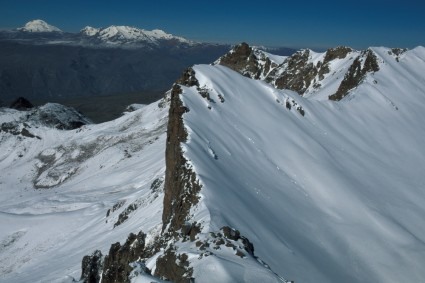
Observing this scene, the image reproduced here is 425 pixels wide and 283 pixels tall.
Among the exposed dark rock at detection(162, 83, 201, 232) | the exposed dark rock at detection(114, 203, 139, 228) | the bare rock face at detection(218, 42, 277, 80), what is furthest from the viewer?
the bare rock face at detection(218, 42, 277, 80)

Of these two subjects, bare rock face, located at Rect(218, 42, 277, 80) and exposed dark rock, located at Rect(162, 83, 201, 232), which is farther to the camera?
bare rock face, located at Rect(218, 42, 277, 80)

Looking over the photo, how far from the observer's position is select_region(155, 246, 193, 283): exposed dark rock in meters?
13.6

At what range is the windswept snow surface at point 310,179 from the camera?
23.6 meters

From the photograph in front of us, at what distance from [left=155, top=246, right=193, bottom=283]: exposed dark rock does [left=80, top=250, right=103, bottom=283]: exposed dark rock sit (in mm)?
17074

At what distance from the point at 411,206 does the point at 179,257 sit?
25.8 m

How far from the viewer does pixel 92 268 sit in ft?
104

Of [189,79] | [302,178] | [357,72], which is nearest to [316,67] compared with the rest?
[357,72]

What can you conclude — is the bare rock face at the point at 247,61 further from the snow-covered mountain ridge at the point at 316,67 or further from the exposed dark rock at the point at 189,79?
the exposed dark rock at the point at 189,79

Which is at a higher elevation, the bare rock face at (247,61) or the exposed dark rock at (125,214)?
the bare rock face at (247,61)

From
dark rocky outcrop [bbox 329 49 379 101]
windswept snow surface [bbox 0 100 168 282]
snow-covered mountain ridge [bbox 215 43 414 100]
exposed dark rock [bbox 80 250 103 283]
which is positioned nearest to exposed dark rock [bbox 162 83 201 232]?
windswept snow surface [bbox 0 100 168 282]

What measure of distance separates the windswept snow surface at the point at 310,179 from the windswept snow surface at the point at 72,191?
607 cm

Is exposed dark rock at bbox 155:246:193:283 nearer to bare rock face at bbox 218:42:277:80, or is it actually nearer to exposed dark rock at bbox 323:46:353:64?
exposed dark rock at bbox 323:46:353:64

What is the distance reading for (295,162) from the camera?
3488 cm

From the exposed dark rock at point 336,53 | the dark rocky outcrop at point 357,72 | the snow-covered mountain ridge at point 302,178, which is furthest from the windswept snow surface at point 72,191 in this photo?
the exposed dark rock at point 336,53
